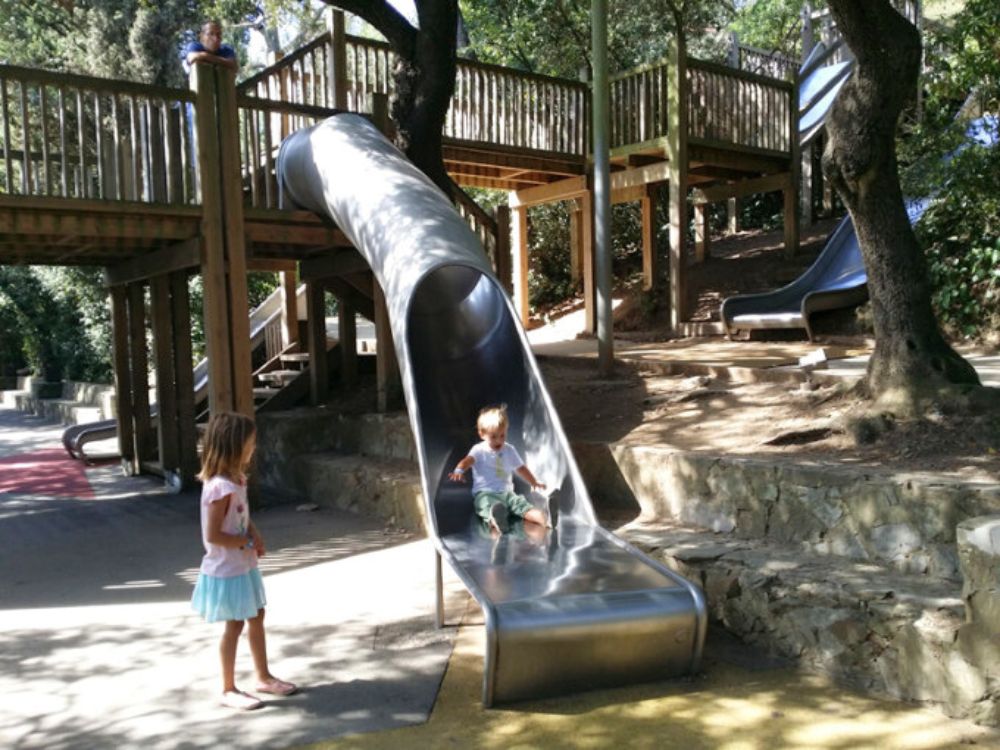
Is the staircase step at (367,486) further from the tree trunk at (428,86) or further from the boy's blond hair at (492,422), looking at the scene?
the tree trunk at (428,86)

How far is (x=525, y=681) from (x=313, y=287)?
7.83 m

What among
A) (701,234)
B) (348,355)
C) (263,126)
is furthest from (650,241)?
(263,126)

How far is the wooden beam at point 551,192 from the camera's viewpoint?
44.0 ft

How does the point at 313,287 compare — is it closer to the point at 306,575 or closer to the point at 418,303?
the point at 418,303

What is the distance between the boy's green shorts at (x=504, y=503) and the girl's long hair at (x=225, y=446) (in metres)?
1.95

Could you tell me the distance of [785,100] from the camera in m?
14.0

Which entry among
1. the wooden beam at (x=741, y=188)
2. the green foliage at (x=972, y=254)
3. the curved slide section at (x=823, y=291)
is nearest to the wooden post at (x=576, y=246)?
the wooden beam at (x=741, y=188)

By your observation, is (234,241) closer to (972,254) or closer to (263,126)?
(263,126)

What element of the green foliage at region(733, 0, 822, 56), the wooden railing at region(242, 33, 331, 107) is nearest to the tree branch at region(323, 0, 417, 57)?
the wooden railing at region(242, 33, 331, 107)

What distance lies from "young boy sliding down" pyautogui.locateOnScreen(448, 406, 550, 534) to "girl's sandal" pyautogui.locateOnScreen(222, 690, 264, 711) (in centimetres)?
190

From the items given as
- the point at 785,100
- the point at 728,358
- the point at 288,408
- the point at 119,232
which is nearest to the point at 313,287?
the point at 288,408

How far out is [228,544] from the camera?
3.94m

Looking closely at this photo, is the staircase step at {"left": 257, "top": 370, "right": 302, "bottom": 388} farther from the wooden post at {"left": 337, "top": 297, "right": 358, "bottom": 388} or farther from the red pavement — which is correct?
the red pavement

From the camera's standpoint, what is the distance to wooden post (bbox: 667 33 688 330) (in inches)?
476
